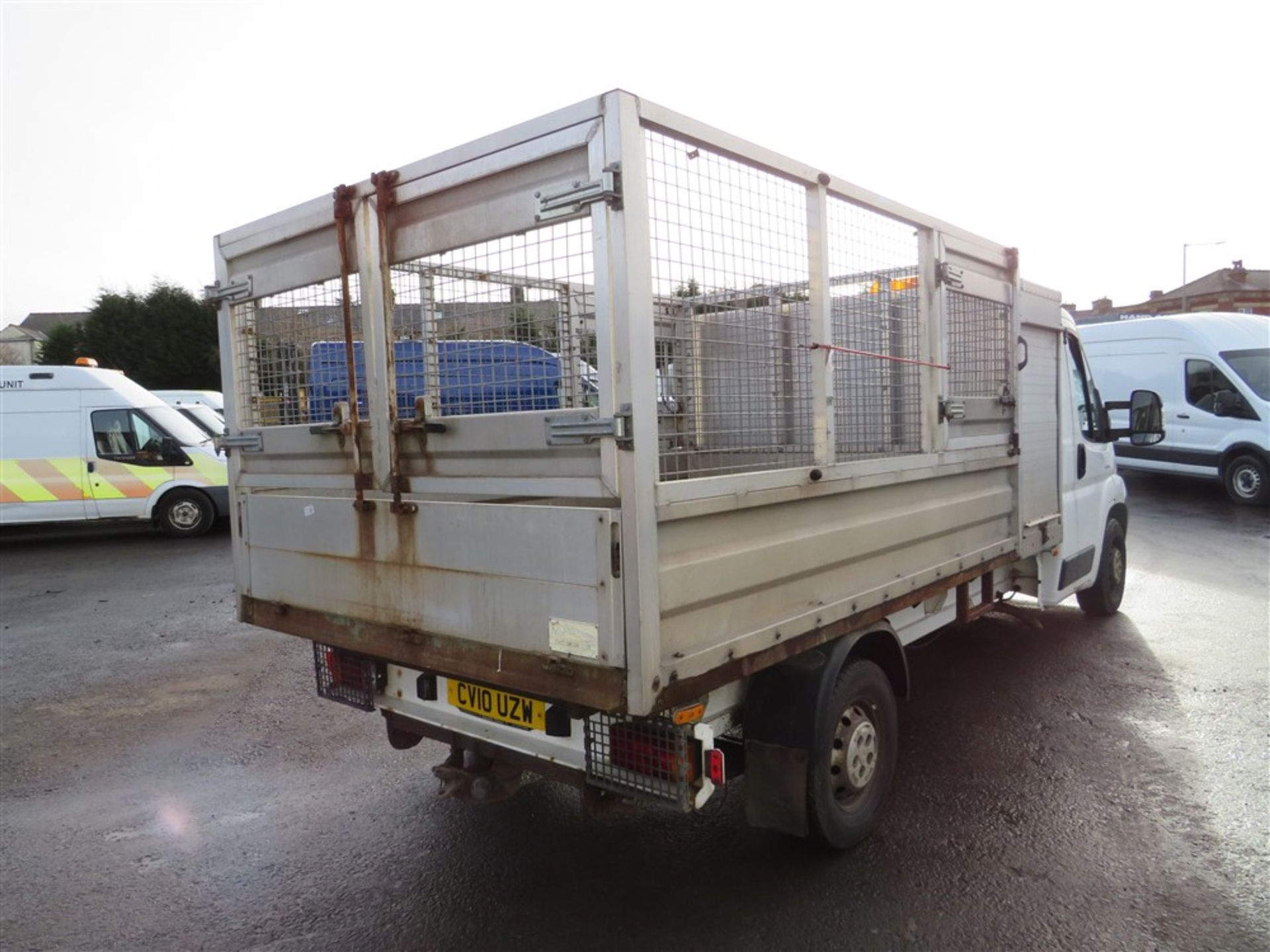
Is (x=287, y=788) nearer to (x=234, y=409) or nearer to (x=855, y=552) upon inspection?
(x=234, y=409)

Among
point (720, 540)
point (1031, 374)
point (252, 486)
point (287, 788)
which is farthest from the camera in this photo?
point (1031, 374)

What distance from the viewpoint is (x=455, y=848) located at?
3.53 metres

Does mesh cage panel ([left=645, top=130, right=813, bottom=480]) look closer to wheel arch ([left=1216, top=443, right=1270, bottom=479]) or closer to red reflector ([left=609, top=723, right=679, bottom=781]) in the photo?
red reflector ([left=609, top=723, right=679, bottom=781])

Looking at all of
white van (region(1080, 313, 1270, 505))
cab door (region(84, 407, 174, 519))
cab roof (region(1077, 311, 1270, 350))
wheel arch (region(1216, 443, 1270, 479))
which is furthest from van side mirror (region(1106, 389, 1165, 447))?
cab door (region(84, 407, 174, 519))

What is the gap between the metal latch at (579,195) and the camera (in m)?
2.36

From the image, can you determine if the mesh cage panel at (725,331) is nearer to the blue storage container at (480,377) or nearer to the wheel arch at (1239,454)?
the blue storage container at (480,377)

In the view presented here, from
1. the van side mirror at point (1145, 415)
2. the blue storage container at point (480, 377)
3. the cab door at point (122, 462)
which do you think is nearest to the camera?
the blue storage container at point (480, 377)

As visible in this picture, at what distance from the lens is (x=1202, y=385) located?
1308 cm

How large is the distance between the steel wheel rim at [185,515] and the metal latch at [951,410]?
11.5 meters

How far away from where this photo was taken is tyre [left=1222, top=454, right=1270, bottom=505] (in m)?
12.4

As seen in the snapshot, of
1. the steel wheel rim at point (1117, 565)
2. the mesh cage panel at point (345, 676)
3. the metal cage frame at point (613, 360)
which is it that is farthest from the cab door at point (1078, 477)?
the mesh cage panel at point (345, 676)

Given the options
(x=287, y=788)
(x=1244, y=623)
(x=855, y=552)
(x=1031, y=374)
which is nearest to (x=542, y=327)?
(x=855, y=552)

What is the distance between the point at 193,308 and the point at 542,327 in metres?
27.4

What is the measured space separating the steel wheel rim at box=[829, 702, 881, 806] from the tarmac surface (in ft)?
0.83
